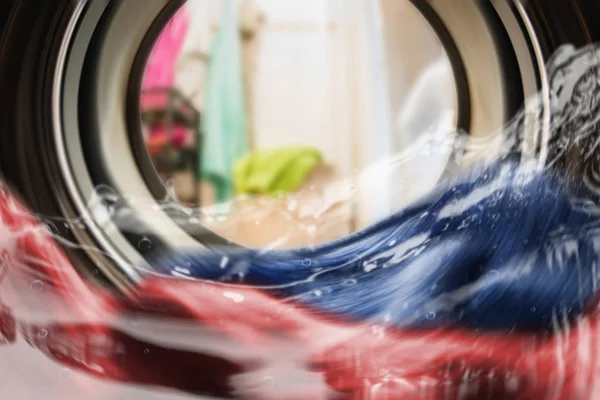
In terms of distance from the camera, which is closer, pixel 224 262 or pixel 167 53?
pixel 224 262

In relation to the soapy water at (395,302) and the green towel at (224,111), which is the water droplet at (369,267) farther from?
the green towel at (224,111)

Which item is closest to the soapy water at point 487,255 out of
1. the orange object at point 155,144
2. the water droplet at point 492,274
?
the water droplet at point 492,274

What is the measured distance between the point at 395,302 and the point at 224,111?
0.28m

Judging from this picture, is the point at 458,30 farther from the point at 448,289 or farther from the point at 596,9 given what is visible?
the point at 448,289

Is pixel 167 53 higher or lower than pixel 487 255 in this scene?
higher

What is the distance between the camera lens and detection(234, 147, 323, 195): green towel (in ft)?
1.90

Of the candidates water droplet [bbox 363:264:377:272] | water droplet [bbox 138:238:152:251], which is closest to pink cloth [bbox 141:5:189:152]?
water droplet [bbox 138:238:152:251]

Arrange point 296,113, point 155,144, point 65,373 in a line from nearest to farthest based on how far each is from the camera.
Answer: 1. point 65,373
2. point 155,144
3. point 296,113

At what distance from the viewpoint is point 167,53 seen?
601 mm

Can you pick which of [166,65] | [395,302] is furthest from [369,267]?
[166,65]

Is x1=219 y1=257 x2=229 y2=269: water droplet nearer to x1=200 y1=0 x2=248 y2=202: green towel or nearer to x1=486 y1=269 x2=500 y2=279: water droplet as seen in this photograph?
x1=200 y1=0 x2=248 y2=202: green towel

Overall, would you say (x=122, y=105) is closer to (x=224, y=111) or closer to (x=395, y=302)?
(x=224, y=111)

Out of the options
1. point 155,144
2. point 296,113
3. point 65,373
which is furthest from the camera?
point 296,113

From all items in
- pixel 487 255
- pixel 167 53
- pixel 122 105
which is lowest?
pixel 487 255
